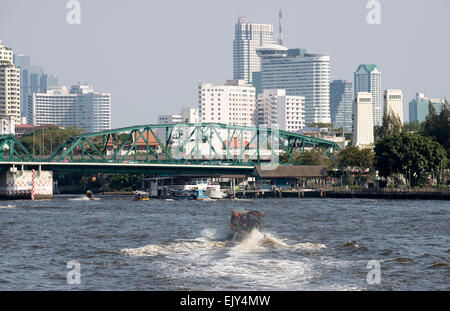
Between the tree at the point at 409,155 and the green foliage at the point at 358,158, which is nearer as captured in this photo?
the tree at the point at 409,155

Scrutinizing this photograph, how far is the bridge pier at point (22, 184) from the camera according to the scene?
6041 inches

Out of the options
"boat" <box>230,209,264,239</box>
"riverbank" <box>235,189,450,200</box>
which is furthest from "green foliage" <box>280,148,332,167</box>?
"boat" <box>230,209,264,239</box>

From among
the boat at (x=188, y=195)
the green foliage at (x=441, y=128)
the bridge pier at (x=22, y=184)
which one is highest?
the green foliage at (x=441, y=128)

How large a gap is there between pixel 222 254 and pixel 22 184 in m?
108

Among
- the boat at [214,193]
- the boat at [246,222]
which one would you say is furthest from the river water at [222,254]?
the boat at [214,193]

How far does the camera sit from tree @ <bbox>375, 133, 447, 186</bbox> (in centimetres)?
14589

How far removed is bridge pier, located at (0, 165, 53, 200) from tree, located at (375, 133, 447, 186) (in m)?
60.2

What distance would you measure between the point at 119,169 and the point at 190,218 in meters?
65.7

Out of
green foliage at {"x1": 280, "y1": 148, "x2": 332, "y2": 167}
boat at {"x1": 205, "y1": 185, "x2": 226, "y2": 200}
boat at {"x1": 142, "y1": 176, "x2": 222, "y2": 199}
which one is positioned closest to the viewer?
boat at {"x1": 205, "y1": 185, "x2": 226, "y2": 200}

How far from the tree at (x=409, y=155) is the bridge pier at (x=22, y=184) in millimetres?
60205
